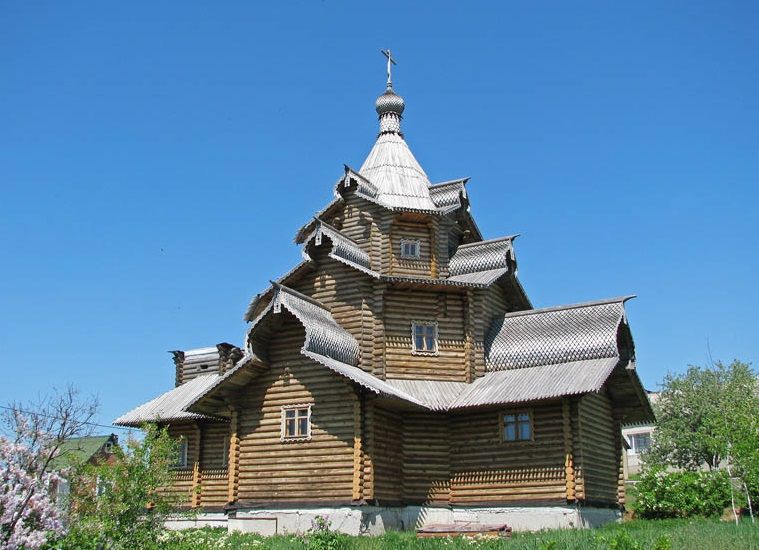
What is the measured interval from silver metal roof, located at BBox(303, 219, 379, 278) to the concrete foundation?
24.6 feet

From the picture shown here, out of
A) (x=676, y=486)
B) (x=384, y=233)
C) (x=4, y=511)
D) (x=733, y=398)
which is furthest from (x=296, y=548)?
(x=733, y=398)

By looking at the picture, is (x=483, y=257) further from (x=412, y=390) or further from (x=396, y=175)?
(x=412, y=390)

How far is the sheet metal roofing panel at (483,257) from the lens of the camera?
1108 inches

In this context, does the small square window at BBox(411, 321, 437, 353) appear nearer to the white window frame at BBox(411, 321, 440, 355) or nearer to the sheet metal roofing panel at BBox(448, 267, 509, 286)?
the white window frame at BBox(411, 321, 440, 355)

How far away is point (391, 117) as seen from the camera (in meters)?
32.6

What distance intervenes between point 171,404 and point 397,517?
11660 mm

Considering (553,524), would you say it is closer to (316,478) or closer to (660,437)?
(316,478)

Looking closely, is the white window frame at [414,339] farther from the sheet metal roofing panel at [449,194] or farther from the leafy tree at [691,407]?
the leafy tree at [691,407]

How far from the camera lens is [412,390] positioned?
26.0 m

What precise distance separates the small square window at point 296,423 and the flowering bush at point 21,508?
11.6 meters

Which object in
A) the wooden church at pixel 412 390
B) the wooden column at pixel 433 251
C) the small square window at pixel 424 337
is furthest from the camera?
the wooden column at pixel 433 251

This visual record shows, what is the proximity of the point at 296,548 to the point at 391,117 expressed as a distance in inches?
751

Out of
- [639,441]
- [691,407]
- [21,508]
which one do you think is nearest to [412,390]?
[21,508]

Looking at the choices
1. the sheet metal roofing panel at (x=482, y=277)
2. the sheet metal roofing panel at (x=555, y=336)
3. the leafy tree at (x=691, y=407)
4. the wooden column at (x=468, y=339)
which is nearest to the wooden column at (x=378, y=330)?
the sheet metal roofing panel at (x=482, y=277)
